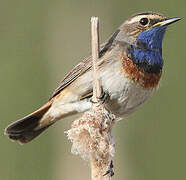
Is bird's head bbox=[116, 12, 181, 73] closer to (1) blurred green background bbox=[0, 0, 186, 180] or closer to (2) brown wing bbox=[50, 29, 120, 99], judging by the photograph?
Result: (2) brown wing bbox=[50, 29, 120, 99]

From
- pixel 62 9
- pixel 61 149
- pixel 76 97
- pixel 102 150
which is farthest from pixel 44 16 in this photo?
pixel 102 150

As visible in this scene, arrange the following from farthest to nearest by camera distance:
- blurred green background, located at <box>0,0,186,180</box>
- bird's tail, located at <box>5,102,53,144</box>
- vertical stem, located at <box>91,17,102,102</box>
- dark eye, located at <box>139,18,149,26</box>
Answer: blurred green background, located at <box>0,0,186,180</box> → bird's tail, located at <box>5,102,53,144</box> → dark eye, located at <box>139,18,149,26</box> → vertical stem, located at <box>91,17,102,102</box>

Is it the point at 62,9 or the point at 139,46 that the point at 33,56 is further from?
the point at 139,46

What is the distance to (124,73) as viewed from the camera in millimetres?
5164

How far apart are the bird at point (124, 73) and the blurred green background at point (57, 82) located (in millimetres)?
1718

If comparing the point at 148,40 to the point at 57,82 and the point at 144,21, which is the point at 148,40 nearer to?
the point at 144,21

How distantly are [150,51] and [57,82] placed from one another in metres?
3.18

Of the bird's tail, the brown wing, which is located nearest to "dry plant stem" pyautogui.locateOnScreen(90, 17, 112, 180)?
the brown wing

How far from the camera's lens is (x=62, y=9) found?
9.05 m

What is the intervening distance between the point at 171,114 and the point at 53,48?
1906 mm

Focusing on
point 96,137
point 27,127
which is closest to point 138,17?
point 27,127

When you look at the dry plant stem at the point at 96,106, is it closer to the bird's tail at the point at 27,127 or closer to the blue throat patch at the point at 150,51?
the blue throat patch at the point at 150,51

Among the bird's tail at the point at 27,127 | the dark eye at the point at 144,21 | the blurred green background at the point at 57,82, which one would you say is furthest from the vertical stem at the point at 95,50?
the blurred green background at the point at 57,82

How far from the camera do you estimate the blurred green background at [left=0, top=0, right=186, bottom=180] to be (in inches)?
297
